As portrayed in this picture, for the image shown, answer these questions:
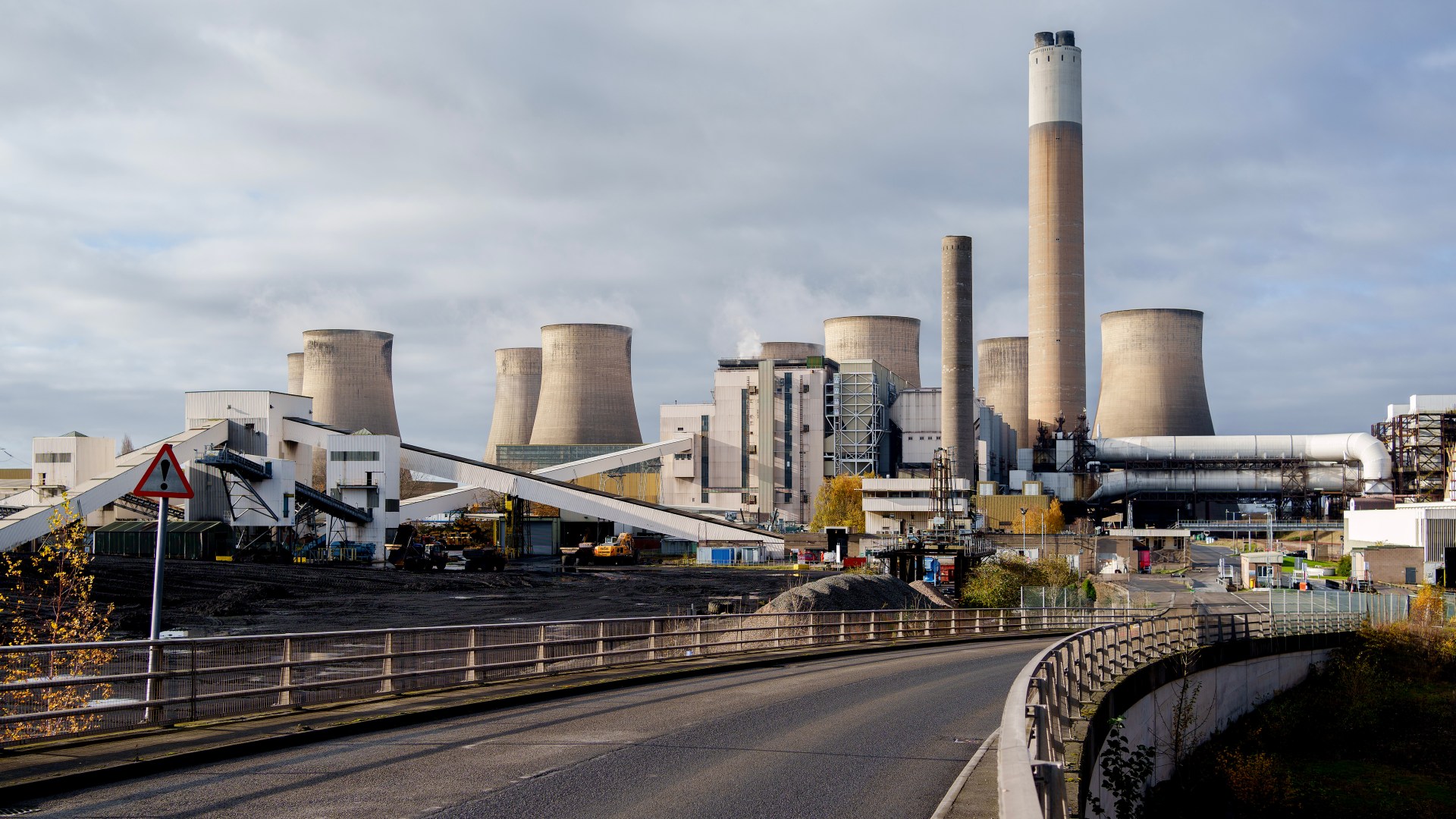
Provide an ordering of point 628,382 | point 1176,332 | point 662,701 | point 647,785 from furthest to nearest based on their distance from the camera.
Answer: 1. point 628,382
2. point 1176,332
3. point 662,701
4. point 647,785

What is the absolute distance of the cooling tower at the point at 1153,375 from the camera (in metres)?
102

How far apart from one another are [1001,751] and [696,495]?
108 m

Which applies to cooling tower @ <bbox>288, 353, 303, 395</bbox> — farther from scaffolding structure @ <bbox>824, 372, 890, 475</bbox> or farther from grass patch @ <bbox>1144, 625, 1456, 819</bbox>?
grass patch @ <bbox>1144, 625, 1456, 819</bbox>

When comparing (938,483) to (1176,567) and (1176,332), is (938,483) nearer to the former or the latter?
(1176,567)

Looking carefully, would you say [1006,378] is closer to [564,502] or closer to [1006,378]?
[1006,378]

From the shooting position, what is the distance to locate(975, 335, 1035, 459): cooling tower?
417 feet

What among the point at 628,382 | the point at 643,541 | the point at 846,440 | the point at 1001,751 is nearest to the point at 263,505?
the point at 643,541

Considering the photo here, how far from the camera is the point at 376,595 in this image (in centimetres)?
5056

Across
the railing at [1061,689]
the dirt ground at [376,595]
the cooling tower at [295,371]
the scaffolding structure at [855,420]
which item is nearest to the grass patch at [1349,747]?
the railing at [1061,689]

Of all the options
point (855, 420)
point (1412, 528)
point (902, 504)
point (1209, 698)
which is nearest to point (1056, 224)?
point (855, 420)

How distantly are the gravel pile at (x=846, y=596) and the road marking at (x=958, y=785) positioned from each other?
1880 cm

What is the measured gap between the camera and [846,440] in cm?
11256

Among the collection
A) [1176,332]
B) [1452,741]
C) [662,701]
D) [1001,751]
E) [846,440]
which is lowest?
[1452,741]

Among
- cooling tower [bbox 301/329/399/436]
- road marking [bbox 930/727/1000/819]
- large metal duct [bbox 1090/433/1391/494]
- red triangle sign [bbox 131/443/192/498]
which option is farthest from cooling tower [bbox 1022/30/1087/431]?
red triangle sign [bbox 131/443/192/498]
